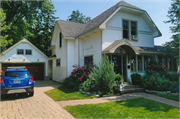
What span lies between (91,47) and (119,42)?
3.20m

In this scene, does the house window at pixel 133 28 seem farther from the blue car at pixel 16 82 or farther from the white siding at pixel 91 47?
the blue car at pixel 16 82

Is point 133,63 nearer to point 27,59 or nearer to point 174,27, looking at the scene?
point 174,27

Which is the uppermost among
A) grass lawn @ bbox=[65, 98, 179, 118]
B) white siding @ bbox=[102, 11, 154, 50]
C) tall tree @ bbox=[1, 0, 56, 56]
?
tall tree @ bbox=[1, 0, 56, 56]

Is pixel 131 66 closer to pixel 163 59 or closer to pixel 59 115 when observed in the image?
pixel 163 59

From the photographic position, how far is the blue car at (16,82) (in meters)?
7.21

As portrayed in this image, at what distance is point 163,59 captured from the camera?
13281mm

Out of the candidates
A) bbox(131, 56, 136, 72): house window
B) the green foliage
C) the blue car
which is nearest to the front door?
bbox(131, 56, 136, 72): house window

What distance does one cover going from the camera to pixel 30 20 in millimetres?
22875

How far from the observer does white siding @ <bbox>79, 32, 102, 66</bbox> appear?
36.6 feet

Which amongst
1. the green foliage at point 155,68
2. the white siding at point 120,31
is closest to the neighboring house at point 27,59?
the white siding at point 120,31

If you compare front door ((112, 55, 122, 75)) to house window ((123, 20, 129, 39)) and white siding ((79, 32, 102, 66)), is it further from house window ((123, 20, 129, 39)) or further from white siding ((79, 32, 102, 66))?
house window ((123, 20, 129, 39))

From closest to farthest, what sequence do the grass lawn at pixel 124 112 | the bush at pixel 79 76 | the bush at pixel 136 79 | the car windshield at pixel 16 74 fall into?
1. the grass lawn at pixel 124 112
2. the car windshield at pixel 16 74
3. the bush at pixel 136 79
4. the bush at pixel 79 76

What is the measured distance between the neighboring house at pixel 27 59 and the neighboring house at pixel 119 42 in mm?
5399

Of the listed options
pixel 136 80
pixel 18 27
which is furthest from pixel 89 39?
pixel 18 27
